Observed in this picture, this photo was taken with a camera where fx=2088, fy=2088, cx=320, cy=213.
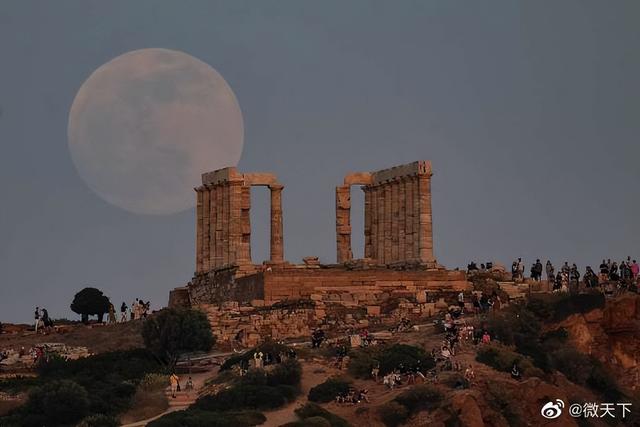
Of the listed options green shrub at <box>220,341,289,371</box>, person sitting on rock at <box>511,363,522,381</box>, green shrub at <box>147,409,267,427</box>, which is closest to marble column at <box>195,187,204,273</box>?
green shrub at <box>220,341,289,371</box>

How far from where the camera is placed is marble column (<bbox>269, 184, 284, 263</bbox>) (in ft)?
320

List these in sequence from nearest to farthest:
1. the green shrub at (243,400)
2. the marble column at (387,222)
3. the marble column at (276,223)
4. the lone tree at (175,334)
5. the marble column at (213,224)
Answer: the green shrub at (243,400), the lone tree at (175,334), the marble column at (276,223), the marble column at (213,224), the marble column at (387,222)

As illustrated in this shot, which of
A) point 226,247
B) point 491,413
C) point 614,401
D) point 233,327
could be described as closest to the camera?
point 491,413

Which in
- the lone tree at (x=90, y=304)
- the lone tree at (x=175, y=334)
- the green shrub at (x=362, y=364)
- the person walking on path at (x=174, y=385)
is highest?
the lone tree at (x=90, y=304)

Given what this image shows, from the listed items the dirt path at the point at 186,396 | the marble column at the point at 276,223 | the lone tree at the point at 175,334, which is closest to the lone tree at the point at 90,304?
the marble column at the point at 276,223

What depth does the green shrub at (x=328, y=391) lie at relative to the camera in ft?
252

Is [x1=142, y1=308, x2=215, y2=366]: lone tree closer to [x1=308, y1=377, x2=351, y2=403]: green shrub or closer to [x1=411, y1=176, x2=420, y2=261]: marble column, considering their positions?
[x1=308, y1=377, x2=351, y2=403]: green shrub

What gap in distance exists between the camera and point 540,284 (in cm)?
9344

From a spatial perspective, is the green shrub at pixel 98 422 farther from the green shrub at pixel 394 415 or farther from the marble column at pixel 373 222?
the marble column at pixel 373 222

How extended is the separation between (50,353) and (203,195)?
1368cm

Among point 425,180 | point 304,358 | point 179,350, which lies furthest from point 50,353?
point 425,180

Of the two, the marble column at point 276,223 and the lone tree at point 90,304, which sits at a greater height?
the marble column at point 276,223

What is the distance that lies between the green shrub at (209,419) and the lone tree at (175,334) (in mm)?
10364

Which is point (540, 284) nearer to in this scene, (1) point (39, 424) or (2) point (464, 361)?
(2) point (464, 361)
